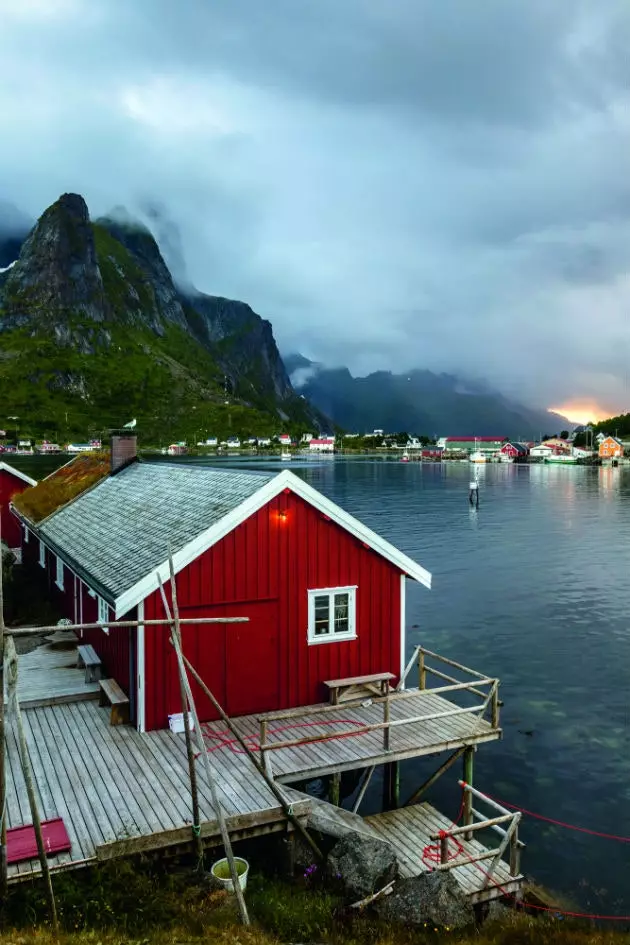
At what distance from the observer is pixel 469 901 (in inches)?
479

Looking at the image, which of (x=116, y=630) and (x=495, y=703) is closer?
(x=495, y=703)

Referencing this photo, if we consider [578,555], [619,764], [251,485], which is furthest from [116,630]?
[578,555]

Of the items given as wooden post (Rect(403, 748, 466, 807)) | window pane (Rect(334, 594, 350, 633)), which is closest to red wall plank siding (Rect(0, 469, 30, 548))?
window pane (Rect(334, 594, 350, 633))

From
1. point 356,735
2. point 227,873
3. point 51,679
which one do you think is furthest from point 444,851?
point 51,679

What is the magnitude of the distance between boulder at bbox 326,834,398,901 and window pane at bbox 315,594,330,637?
5.95 meters

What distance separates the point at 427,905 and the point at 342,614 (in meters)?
7.70

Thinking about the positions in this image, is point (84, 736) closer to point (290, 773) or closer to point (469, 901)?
point (290, 773)

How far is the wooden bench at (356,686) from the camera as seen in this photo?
56.7ft

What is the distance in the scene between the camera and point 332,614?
1789 centimetres

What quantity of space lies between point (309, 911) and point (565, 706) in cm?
1798

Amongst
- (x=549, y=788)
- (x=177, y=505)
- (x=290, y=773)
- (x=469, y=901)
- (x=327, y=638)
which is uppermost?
(x=177, y=505)

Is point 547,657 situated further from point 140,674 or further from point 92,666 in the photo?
point 140,674

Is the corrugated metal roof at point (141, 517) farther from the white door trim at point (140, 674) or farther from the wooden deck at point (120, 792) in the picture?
the wooden deck at point (120, 792)

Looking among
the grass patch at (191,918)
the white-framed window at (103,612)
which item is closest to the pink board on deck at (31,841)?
the grass patch at (191,918)
